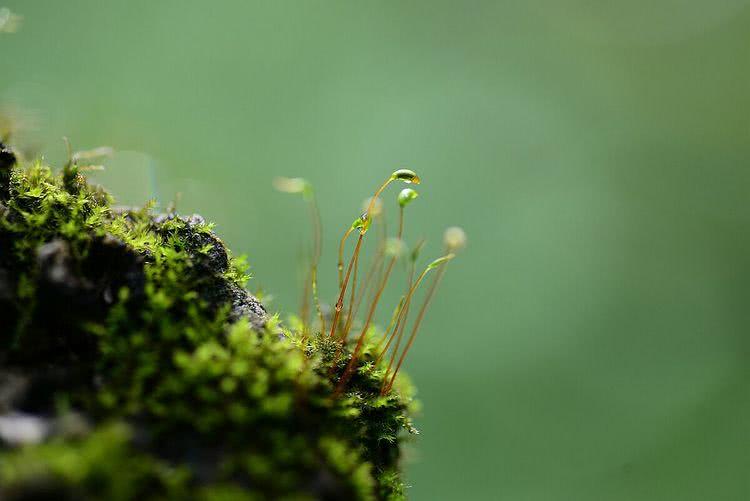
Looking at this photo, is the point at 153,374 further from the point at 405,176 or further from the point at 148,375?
the point at 405,176

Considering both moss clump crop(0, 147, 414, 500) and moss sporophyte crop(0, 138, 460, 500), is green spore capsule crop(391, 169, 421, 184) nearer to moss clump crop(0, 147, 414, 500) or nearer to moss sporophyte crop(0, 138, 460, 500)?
moss sporophyte crop(0, 138, 460, 500)

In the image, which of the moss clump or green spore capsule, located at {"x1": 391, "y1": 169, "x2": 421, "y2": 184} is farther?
green spore capsule, located at {"x1": 391, "y1": 169, "x2": 421, "y2": 184}

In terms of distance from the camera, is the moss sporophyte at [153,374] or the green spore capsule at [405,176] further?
the green spore capsule at [405,176]

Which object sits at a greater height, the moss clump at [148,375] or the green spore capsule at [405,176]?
the green spore capsule at [405,176]

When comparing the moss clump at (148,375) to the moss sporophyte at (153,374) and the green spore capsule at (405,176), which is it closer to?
the moss sporophyte at (153,374)

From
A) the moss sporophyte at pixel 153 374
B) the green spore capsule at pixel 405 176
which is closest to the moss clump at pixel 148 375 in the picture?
the moss sporophyte at pixel 153 374

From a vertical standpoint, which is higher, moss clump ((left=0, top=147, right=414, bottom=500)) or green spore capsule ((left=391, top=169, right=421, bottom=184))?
green spore capsule ((left=391, top=169, right=421, bottom=184))

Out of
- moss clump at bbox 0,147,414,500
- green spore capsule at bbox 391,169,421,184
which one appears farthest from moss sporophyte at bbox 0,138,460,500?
green spore capsule at bbox 391,169,421,184

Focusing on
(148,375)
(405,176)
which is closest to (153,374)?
(148,375)
